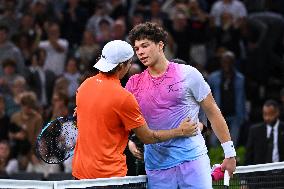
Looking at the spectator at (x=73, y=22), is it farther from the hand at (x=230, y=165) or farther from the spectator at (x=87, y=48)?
the hand at (x=230, y=165)

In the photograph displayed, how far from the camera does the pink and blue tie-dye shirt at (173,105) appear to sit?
8859 mm

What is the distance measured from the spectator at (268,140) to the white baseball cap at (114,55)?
540 cm

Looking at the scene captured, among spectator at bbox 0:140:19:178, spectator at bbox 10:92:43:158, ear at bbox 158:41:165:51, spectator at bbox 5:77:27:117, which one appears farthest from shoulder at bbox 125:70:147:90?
spectator at bbox 5:77:27:117

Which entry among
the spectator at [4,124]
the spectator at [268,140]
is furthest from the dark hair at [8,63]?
the spectator at [268,140]

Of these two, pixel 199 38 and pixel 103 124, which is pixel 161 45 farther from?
pixel 199 38

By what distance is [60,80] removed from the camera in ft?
56.4

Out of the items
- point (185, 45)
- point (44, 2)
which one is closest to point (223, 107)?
point (185, 45)

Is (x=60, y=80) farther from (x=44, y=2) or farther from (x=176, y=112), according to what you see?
(x=176, y=112)

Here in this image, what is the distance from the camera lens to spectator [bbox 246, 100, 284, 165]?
1376 cm

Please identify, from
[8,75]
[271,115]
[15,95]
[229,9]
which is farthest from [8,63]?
[271,115]

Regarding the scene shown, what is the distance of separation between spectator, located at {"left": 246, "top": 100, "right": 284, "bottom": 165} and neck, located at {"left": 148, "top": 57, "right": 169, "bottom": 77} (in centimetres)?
506

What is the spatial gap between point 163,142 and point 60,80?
8506 mm

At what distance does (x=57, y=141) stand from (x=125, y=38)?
9.35 m

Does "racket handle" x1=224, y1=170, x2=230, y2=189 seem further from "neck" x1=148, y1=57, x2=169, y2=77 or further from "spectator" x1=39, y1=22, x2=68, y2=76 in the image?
"spectator" x1=39, y1=22, x2=68, y2=76
